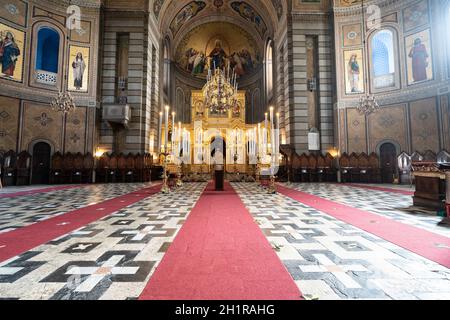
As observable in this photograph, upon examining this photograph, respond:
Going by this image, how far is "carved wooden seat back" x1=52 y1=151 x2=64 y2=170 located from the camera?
14499mm

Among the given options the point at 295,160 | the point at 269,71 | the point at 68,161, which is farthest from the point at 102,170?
the point at 269,71

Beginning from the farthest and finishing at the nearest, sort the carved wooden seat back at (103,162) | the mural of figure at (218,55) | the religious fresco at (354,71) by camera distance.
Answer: the mural of figure at (218,55), the religious fresco at (354,71), the carved wooden seat back at (103,162)

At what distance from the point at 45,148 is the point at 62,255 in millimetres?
15744

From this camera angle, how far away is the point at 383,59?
1553 cm

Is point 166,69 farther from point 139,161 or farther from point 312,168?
point 312,168

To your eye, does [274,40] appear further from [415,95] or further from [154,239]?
[154,239]

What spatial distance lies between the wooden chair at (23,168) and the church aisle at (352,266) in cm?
1565

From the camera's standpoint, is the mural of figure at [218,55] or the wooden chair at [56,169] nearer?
the wooden chair at [56,169]

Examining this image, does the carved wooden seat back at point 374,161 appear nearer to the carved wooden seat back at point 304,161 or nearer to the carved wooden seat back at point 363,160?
the carved wooden seat back at point 363,160

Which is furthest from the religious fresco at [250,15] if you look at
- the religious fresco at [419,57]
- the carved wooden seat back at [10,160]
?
the carved wooden seat back at [10,160]

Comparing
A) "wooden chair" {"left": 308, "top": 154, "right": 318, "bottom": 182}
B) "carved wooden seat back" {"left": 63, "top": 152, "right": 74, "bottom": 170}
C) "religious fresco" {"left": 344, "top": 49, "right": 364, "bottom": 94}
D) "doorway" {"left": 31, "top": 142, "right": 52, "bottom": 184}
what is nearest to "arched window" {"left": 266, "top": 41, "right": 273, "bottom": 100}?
"religious fresco" {"left": 344, "top": 49, "right": 364, "bottom": 94}

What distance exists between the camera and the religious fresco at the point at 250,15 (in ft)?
75.3

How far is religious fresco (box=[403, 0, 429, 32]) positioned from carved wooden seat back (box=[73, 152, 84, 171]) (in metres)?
22.4
